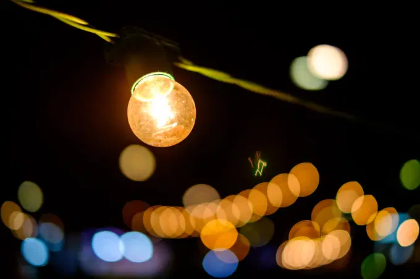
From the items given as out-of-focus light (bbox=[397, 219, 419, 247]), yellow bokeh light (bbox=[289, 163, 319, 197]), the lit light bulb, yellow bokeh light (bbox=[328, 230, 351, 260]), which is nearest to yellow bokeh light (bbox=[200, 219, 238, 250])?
yellow bokeh light (bbox=[328, 230, 351, 260])

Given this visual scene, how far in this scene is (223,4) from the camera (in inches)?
63.1

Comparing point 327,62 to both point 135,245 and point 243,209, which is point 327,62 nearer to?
point 243,209

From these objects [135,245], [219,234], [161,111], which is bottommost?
[161,111]

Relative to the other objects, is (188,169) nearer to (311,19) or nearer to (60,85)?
(60,85)

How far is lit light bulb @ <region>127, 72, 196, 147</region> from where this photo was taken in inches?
41.4

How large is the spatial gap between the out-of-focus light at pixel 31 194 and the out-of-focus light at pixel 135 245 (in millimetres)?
5104

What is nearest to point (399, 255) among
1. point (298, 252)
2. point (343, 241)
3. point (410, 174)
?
point (343, 241)

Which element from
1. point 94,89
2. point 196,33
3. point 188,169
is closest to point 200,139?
point 188,169

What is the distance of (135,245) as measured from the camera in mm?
10734

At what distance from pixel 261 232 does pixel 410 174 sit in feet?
15.8

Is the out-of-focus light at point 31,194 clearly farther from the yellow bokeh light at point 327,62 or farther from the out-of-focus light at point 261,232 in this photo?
the out-of-focus light at point 261,232

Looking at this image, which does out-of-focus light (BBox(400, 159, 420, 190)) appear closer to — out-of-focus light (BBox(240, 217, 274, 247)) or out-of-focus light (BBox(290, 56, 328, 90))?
out-of-focus light (BBox(290, 56, 328, 90))

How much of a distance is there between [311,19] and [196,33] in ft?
1.89

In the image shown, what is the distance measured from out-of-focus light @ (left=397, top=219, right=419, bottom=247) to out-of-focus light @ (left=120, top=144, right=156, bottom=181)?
573cm
